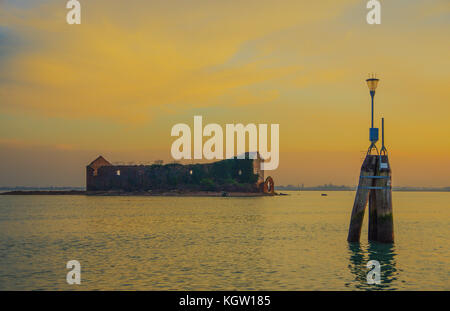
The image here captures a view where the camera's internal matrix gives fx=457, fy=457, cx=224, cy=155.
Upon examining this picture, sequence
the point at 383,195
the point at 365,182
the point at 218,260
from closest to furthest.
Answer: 1. the point at 218,260
2. the point at 383,195
3. the point at 365,182

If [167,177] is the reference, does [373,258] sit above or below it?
below

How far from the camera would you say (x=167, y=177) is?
136m

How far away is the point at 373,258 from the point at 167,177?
11666 centimetres

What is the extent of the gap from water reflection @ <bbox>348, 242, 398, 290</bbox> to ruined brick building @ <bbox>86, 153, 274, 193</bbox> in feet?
351

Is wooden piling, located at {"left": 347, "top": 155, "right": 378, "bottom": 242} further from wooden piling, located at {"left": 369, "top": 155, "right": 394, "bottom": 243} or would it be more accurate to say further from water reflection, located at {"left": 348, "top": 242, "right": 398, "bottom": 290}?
water reflection, located at {"left": 348, "top": 242, "right": 398, "bottom": 290}

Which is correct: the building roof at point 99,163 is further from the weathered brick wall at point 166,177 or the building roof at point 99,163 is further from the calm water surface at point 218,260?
the calm water surface at point 218,260

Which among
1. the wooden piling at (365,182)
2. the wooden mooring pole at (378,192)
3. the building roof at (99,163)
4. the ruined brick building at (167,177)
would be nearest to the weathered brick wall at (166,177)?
the ruined brick building at (167,177)

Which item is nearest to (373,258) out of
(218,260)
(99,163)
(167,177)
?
(218,260)

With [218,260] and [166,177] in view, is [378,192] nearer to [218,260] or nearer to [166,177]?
[218,260]

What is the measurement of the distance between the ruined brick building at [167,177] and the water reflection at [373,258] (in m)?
107

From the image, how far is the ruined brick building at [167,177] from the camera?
132 metres
